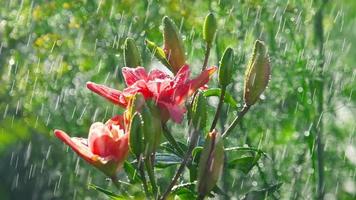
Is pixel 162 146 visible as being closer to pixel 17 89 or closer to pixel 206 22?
pixel 206 22

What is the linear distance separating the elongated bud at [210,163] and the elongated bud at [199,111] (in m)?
0.08

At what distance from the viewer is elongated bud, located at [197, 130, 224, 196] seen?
1356 millimetres

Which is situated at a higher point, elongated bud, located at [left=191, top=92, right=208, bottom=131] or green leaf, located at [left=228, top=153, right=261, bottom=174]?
elongated bud, located at [left=191, top=92, right=208, bottom=131]

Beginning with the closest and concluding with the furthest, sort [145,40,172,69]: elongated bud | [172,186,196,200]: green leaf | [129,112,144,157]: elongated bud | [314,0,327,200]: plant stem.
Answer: [129,112,144,157]: elongated bud < [172,186,196,200]: green leaf < [145,40,172,69]: elongated bud < [314,0,327,200]: plant stem

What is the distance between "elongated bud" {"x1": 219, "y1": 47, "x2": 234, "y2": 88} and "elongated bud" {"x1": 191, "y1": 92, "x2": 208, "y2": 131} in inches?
2.6

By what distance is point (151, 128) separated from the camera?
1.39m

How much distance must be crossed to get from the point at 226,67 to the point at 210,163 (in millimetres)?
202

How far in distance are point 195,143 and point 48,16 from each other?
2908 millimetres

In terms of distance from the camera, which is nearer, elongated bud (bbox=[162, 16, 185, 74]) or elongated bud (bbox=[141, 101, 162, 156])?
elongated bud (bbox=[141, 101, 162, 156])

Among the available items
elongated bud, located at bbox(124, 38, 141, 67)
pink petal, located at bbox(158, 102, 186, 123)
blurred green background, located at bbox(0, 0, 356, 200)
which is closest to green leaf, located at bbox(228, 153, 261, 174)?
pink petal, located at bbox(158, 102, 186, 123)

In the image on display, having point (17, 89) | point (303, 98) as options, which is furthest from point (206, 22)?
point (17, 89)

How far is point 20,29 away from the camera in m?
4.55

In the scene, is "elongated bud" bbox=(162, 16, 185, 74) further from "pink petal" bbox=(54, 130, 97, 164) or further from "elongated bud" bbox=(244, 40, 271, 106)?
"pink petal" bbox=(54, 130, 97, 164)

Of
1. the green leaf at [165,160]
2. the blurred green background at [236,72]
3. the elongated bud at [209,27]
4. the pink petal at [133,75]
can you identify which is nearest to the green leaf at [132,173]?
the green leaf at [165,160]
